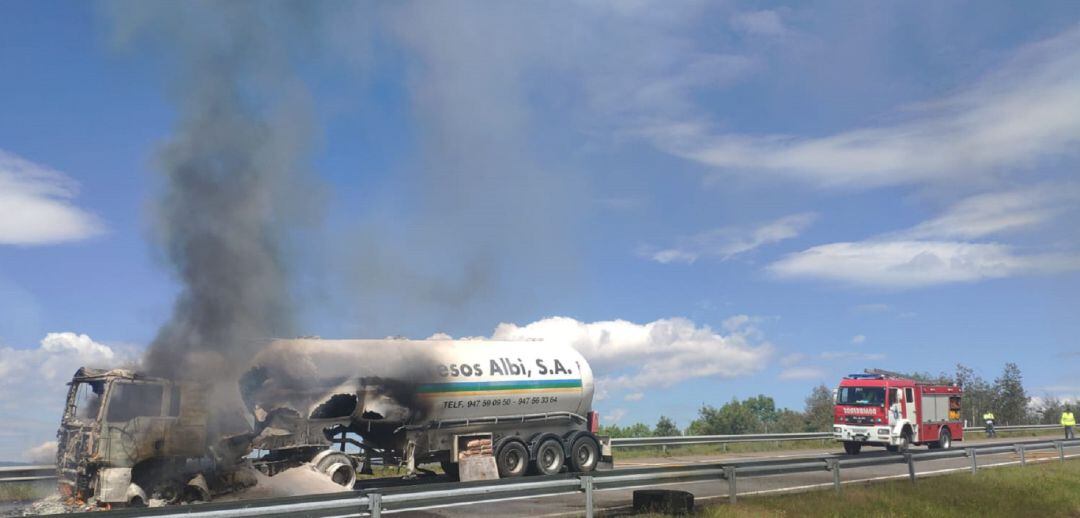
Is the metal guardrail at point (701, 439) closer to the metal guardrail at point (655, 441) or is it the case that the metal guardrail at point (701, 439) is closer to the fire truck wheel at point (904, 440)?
the metal guardrail at point (655, 441)

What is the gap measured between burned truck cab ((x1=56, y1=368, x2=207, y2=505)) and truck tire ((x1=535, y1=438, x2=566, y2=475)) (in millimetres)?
8381

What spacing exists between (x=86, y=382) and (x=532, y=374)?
407 inches

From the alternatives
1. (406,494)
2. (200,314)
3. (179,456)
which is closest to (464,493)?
(406,494)

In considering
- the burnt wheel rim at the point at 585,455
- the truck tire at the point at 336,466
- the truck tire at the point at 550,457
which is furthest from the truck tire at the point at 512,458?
the truck tire at the point at 336,466

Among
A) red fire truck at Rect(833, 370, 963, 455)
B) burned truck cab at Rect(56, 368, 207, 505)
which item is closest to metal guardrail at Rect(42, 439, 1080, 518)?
burned truck cab at Rect(56, 368, 207, 505)

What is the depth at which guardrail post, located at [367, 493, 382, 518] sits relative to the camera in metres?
9.29

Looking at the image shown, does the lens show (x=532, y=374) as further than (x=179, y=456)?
Yes

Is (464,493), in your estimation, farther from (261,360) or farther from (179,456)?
(261,360)

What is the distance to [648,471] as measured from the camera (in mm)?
12750

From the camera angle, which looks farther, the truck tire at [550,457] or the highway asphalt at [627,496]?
Answer: the truck tire at [550,457]

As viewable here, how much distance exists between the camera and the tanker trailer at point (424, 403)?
15492 millimetres

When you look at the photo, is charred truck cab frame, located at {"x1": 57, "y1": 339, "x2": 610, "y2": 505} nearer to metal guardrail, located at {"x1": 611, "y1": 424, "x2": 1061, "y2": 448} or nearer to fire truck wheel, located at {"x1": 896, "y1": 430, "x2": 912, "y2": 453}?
metal guardrail, located at {"x1": 611, "y1": 424, "x2": 1061, "y2": 448}

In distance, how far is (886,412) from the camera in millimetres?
29094

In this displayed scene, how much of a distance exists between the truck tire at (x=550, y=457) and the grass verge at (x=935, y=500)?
647 cm
